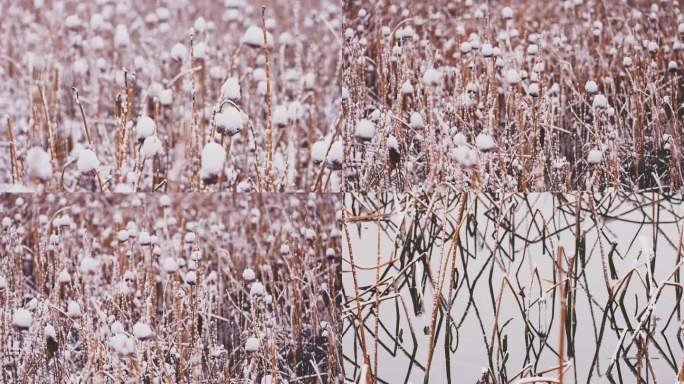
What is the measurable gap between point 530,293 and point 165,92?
87 centimetres

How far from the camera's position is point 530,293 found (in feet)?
4.25

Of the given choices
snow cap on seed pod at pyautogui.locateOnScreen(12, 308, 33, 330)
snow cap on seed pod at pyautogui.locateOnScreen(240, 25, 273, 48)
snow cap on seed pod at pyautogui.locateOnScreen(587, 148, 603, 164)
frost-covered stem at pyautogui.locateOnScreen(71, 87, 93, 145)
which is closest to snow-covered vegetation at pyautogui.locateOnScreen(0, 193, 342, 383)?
snow cap on seed pod at pyautogui.locateOnScreen(12, 308, 33, 330)

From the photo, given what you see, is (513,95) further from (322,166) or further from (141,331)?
(141,331)

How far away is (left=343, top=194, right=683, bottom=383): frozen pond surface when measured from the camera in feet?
4.23

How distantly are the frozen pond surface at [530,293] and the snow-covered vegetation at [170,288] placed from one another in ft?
0.50

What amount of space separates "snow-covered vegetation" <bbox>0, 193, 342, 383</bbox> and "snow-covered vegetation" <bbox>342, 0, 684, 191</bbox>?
0.22m

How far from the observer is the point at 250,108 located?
52.0 inches

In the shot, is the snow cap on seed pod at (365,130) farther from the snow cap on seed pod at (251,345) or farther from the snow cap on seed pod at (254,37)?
the snow cap on seed pod at (251,345)

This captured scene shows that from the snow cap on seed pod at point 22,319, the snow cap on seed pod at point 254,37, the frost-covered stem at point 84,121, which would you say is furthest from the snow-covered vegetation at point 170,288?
the snow cap on seed pod at point 254,37

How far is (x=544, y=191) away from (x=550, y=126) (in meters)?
0.13

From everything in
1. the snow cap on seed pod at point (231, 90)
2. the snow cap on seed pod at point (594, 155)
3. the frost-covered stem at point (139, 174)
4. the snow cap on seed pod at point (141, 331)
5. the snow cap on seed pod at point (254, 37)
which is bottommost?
the snow cap on seed pod at point (141, 331)

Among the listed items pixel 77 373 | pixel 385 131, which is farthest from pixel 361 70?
pixel 77 373

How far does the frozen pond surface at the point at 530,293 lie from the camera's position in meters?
1.29

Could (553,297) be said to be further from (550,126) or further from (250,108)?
(250,108)
